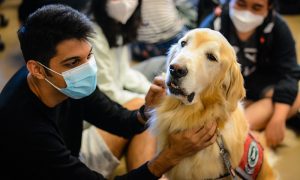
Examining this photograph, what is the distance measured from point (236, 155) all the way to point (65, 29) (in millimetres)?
921

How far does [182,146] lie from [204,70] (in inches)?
13.4

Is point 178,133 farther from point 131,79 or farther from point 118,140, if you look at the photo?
point 131,79

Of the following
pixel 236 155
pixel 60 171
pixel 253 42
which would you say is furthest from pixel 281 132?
pixel 60 171

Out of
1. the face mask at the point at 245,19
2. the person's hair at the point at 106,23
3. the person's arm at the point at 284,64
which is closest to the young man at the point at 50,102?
the person's hair at the point at 106,23

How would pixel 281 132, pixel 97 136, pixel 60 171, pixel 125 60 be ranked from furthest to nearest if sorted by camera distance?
pixel 125 60 < pixel 281 132 < pixel 97 136 < pixel 60 171

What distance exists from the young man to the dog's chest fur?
1.8 inches

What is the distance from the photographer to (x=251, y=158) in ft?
5.56

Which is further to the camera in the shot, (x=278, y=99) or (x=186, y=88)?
(x=278, y=99)

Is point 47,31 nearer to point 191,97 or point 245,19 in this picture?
Answer: point 191,97

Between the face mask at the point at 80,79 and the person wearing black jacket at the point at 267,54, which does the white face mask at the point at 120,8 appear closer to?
the person wearing black jacket at the point at 267,54

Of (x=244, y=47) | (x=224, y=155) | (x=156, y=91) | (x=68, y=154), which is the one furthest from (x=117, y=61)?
(x=224, y=155)

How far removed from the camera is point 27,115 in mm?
1485

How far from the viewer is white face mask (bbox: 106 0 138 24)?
234 centimetres

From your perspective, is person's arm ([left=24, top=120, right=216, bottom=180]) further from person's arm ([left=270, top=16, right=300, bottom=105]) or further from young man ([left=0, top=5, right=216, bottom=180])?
person's arm ([left=270, top=16, right=300, bottom=105])
